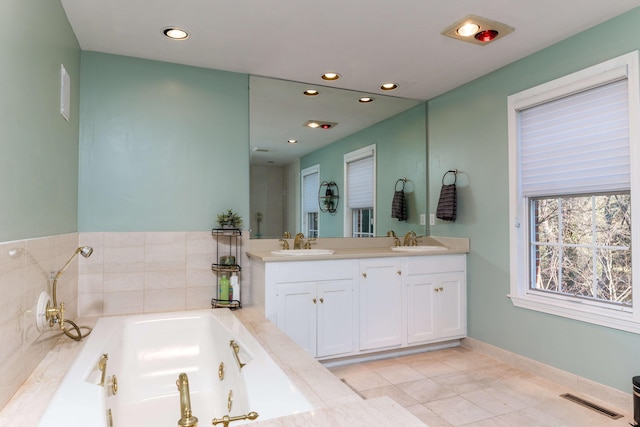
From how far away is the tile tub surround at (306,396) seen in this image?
1298mm

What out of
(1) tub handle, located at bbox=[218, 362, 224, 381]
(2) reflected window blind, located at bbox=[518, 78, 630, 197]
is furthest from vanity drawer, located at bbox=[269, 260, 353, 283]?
(2) reflected window blind, located at bbox=[518, 78, 630, 197]

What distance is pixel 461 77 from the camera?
3.38 m

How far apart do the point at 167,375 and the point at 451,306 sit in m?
2.32

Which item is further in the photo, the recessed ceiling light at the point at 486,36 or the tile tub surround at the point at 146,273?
the tile tub surround at the point at 146,273

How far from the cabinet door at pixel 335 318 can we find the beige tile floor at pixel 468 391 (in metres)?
0.20

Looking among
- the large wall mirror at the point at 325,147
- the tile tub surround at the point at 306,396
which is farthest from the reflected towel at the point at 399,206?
the tile tub surround at the point at 306,396

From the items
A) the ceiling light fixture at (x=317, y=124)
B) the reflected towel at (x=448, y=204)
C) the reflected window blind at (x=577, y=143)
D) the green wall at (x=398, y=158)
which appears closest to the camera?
the reflected window blind at (x=577, y=143)

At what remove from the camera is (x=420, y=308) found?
3.32m

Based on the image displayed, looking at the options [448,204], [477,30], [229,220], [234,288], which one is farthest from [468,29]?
[234,288]

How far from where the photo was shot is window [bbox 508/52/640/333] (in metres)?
2.36

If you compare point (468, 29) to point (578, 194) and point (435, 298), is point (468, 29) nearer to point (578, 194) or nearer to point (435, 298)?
point (578, 194)

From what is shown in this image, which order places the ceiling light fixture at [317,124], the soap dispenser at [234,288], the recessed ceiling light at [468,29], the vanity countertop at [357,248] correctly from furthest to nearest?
the ceiling light fixture at [317,124] < the soap dispenser at [234,288] < the vanity countertop at [357,248] < the recessed ceiling light at [468,29]

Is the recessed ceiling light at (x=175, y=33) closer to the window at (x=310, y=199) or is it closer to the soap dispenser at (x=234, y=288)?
the window at (x=310, y=199)

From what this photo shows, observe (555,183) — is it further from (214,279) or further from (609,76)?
(214,279)
